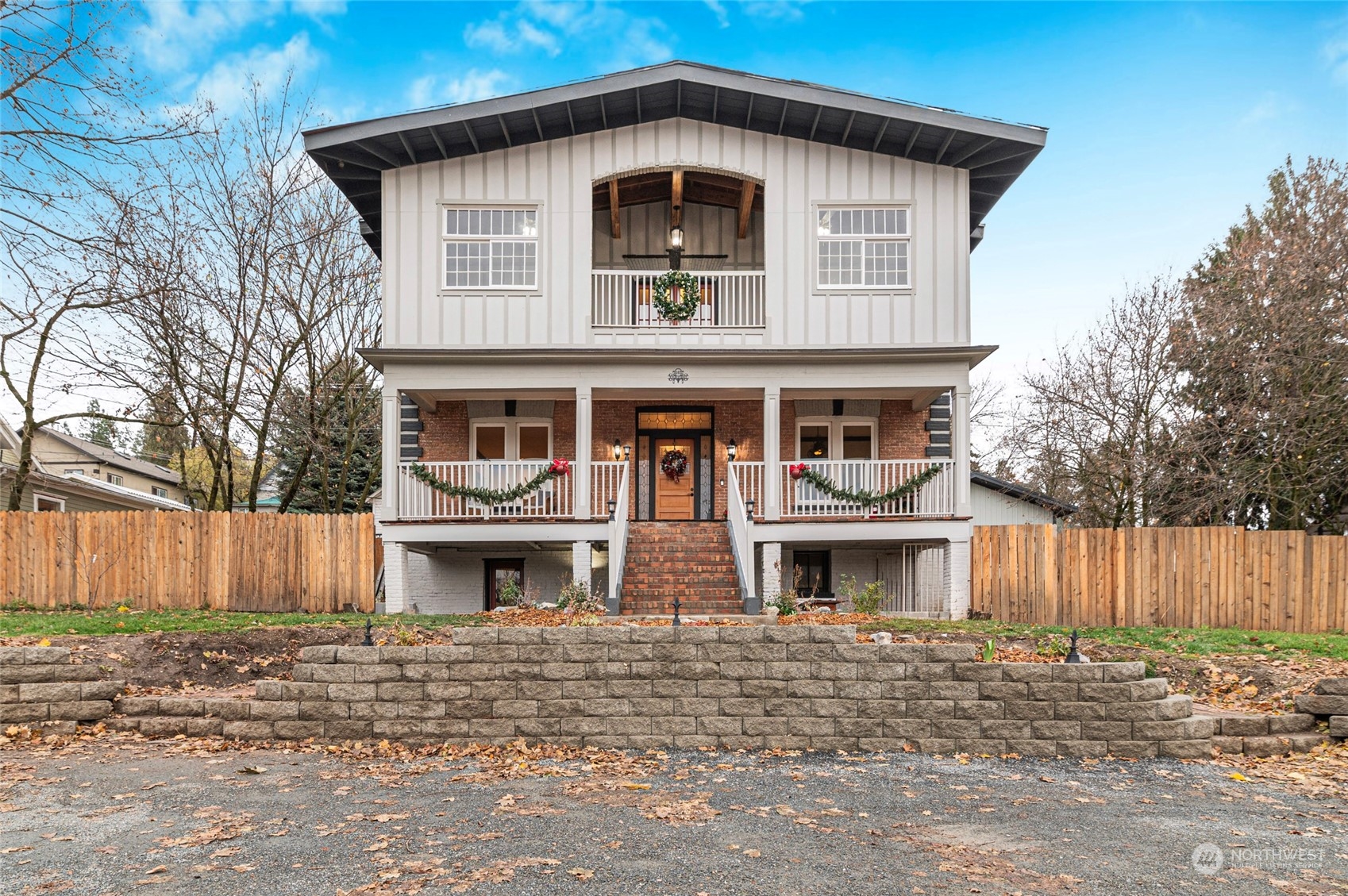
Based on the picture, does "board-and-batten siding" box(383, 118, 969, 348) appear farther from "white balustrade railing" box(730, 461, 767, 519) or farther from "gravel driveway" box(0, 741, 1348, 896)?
"gravel driveway" box(0, 741, 1348, 896)

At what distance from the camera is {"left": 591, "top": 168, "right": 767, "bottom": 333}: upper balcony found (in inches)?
610

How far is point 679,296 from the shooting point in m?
15.4

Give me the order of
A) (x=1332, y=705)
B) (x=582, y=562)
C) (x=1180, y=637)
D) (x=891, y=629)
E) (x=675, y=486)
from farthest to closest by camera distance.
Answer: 1. (x=675, y=486)
2. (x=582, y=562)
3. (x=1180, y=637)
4. (x=891, y=629)
5. (x=1332, y=705)

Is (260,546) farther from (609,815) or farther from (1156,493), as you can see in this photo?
(1156,493)

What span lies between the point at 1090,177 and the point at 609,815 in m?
22.6

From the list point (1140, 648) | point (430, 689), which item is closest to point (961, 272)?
point (1140, 648)

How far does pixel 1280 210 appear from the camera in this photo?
69.4 feet

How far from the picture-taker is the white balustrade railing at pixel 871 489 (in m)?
14.7

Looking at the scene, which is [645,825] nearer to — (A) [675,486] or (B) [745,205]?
(A) [675,486]

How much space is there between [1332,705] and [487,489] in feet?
38.7

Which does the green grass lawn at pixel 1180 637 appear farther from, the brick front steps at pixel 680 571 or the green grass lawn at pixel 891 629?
the brick front steps at pixel 680 571

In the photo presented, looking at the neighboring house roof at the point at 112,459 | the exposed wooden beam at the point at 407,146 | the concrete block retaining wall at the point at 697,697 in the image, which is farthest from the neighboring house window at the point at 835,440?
the neighboring house roof at the point at 112,459

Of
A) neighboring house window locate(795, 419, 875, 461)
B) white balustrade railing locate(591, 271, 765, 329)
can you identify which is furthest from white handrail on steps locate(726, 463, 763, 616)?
white balustrade railing locate(591, 271, 765, 329)

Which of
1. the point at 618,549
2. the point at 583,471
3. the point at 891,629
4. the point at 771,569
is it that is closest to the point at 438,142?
the point at 583,471
